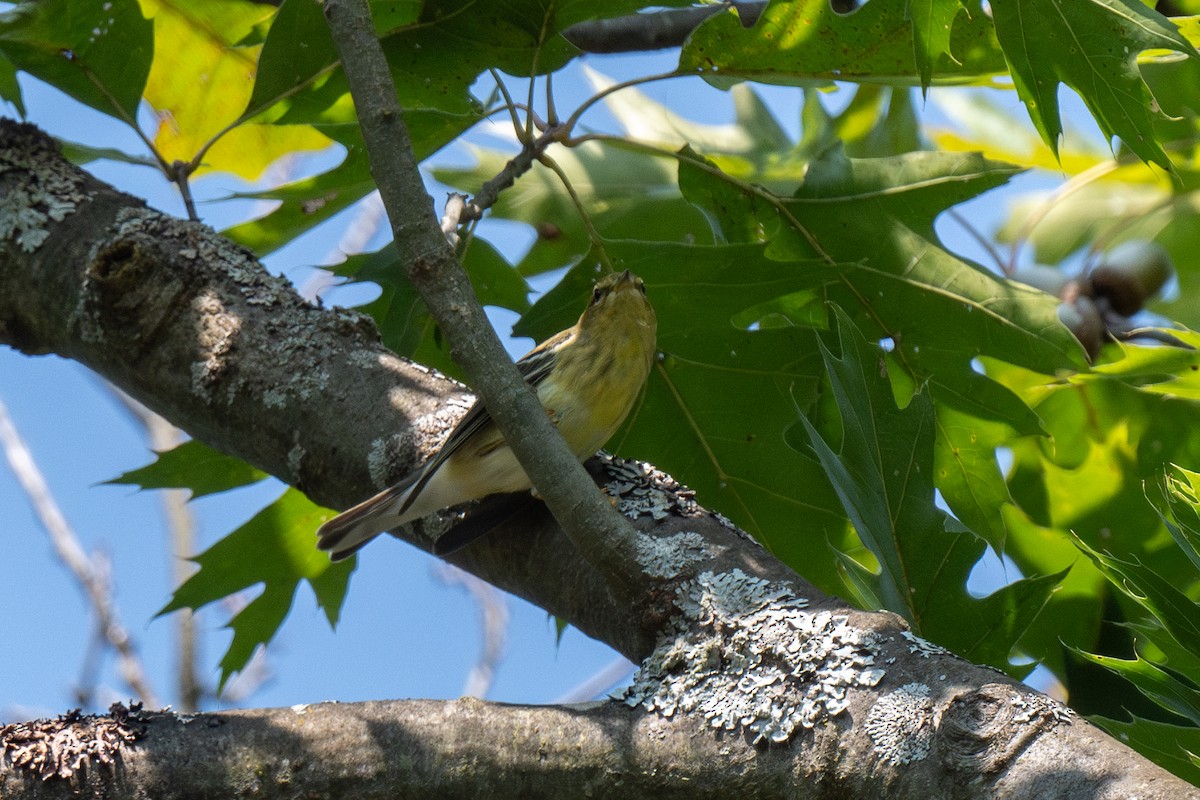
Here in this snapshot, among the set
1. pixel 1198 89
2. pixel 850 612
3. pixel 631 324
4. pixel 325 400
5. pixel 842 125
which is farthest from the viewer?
pixel 842 125

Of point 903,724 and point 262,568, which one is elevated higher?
point 262,568

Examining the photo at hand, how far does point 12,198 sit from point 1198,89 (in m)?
3.62

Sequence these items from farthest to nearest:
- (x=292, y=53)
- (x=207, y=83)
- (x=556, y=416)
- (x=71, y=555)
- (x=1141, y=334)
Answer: (x=71, y=555) → (x=207, y=83) → (x=1141, y=334) → (x=556, y=416) → (x=292, y=53)

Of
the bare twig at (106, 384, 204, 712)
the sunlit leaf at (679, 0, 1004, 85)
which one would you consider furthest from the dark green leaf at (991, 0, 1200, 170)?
the bare twig at (106, 384, 204, 712)

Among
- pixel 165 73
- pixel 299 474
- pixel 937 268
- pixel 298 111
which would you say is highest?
pixel 165 73

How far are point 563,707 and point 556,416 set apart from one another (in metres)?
1.50

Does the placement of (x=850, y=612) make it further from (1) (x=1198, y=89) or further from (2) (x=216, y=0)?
(2) (x=216, y=0)

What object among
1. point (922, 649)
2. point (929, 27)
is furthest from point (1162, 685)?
point (929, 27)

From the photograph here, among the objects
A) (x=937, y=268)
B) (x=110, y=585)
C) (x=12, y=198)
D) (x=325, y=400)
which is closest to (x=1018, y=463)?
(x=937, y=268)

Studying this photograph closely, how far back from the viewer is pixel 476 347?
1.85 meters

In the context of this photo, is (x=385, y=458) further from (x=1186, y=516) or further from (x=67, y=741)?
(x=1186, y=516)

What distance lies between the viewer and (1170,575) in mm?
3059

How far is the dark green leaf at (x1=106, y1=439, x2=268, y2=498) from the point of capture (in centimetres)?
333

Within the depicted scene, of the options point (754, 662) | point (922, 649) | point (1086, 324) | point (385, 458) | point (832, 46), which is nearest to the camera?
point (922, 649)
